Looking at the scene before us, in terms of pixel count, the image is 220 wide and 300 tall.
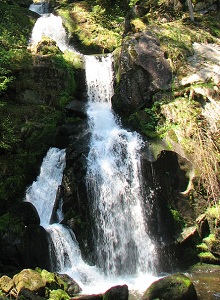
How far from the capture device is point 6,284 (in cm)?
937

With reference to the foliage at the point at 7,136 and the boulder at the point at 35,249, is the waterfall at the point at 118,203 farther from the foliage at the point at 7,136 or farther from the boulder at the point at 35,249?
the foliage at the point at 7,136

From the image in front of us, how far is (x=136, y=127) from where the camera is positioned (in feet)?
49.4

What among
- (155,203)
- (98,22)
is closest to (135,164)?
(155,203)

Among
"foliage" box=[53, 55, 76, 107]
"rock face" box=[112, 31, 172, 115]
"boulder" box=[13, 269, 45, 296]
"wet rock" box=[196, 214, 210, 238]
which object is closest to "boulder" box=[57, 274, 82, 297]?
"boulder" box=[13, 269, 45, 296]

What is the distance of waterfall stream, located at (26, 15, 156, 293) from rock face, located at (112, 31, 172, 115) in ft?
5.22

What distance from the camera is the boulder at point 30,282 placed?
A: 9195 mm

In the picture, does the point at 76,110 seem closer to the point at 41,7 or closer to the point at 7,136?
the point at 7,136

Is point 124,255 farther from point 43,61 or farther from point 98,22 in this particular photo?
point 98,22

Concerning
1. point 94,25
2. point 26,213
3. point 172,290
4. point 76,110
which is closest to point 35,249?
point 26,213

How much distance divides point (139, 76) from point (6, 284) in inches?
407

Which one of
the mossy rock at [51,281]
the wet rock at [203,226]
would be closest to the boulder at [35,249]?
the mossy rock at [51,281]

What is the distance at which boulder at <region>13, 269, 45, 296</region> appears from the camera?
920cm

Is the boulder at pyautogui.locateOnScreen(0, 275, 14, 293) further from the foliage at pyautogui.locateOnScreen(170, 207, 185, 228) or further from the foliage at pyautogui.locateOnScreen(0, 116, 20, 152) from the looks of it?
the foliage at pyautogui.locateOnScreen(170, 207, 185, 228)

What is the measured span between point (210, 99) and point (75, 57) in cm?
752
